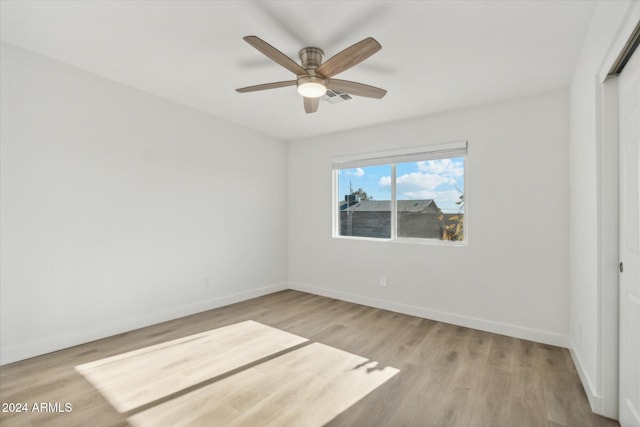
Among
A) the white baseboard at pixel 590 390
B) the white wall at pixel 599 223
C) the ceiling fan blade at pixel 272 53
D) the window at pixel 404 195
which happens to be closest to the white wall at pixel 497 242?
the window at pixel 404 195

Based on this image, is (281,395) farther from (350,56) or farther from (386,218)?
(386,218)

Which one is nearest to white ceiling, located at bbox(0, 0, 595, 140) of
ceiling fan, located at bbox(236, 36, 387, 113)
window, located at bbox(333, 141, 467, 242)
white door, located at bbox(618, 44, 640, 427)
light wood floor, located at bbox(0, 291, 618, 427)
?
ceiling fan, located at bbox(236, 36, 387, 113)

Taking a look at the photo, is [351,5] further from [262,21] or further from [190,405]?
[190,405]

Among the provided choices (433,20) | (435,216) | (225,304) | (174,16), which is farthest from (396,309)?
(174,16)

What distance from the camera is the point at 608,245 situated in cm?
178

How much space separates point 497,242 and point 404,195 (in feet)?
4.07

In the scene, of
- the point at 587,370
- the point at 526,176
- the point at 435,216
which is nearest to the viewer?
the point at 587,370

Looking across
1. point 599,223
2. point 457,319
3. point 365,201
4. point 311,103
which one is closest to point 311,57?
point 311,103

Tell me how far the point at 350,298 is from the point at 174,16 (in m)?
3.72

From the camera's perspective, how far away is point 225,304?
399 centimetres

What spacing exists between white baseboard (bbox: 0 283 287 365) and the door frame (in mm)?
3792

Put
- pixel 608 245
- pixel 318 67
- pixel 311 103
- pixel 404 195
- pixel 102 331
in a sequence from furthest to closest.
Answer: pixel 404 195 < pixel 102 331 < pixel 311 103 < pixel 318 67 < pixel 608 245

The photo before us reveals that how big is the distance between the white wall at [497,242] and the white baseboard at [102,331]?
6.70 ft

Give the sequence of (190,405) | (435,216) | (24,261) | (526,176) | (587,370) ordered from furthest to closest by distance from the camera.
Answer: (435,216) → (526,176) → (24,261) → (587,370) → (190,405)
